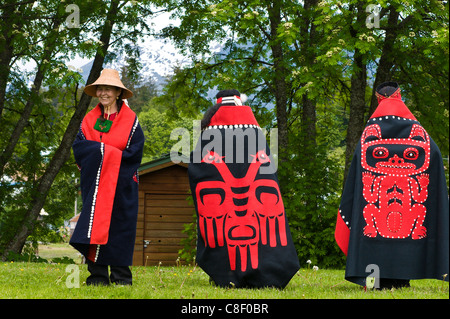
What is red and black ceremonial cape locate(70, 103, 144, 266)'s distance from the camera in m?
5.75

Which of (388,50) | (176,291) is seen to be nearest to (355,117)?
(388,50)

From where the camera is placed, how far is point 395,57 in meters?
12.9

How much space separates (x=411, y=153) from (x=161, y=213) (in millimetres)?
13375

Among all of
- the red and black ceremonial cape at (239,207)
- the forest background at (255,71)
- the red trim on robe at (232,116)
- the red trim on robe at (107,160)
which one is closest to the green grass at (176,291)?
the red and black ceremonial cape at (239,207)

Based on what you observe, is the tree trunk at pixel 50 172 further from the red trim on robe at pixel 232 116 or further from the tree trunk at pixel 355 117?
→ the red trim on robe at pixel 232 116

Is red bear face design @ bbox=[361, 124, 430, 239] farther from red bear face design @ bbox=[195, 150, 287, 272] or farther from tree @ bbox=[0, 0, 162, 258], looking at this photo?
tree @ bbox=[0, 0, 162, 258]

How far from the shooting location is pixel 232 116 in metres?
6.28

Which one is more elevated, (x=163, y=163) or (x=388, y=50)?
(x=388, y=50)

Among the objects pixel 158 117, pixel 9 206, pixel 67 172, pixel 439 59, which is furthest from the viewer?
pixel 158 117

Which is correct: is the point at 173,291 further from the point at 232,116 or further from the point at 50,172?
the point at 50,172

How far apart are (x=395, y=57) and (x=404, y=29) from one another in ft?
3.26

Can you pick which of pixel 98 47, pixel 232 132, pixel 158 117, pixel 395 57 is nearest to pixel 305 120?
pixel 395 57

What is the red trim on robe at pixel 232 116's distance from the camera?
626 centimetres

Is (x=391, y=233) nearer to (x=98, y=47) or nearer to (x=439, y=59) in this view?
(x=439, y=59)
